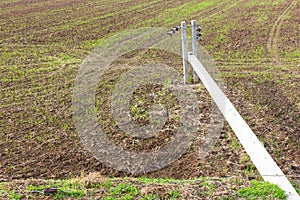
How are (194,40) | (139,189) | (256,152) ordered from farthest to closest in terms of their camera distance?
(194,40) < (256,152) < (139,189)

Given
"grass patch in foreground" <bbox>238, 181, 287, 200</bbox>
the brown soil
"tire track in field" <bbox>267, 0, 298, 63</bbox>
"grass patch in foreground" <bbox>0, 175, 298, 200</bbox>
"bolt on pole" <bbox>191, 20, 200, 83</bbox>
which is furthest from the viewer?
"tire track in field" <bbox>267, 0, 298, 63</bbox>

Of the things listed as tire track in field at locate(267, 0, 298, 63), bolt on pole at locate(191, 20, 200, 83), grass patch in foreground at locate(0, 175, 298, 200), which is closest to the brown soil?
tire track in field at locate(267, 0, 298, 63)

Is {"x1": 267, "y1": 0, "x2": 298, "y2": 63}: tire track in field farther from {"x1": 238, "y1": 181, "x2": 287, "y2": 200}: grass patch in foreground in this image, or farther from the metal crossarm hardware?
{"x1": 238, "y1": 181, "x2": 287, "y2": 200}: grass patch in foreground

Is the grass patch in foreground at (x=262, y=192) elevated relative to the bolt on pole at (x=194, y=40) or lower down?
lower down

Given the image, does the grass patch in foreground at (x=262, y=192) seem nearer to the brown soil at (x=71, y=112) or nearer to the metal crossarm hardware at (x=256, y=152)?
the metal crossarm hardware at (x=256, y=152)

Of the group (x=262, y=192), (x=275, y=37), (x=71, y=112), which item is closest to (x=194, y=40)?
(x=71, y=112)

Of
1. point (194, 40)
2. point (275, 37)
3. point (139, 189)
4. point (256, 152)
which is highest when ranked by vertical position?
point (275, 37)

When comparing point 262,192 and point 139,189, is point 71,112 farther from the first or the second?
point 262,192

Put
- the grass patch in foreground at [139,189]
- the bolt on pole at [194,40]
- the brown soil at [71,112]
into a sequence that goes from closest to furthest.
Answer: the grass patch in foreground at [139,189]
the brown soil at [71,112]
the bolt on pole at [194,40]

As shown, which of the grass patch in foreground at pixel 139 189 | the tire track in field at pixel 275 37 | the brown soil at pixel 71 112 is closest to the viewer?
the grass patch in foreground at pixel 139 189

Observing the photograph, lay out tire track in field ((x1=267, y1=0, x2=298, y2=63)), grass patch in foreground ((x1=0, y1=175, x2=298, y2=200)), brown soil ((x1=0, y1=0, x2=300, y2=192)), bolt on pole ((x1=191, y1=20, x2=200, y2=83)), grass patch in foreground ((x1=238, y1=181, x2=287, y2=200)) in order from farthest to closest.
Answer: tire track in field ((x1=267, y1=0, x2=298, y2=63)) < bolt on pole ((x1=191, y1=20, x2=200, y2=83)) < brown soil ((x1=0, y1=0, x2=300, y2=192)) < grass patch in foreground ((x1=0, y1=175, x2=298, y2=200)) < grass patch in foreground ((x1=238, y1=181, x2=287, y2=200))

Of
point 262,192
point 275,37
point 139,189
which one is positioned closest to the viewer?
point 262,192

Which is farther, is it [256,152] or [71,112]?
[71,112]

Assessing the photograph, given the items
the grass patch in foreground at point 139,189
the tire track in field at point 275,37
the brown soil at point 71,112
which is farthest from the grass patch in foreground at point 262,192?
the tire track in field at point 275,37
